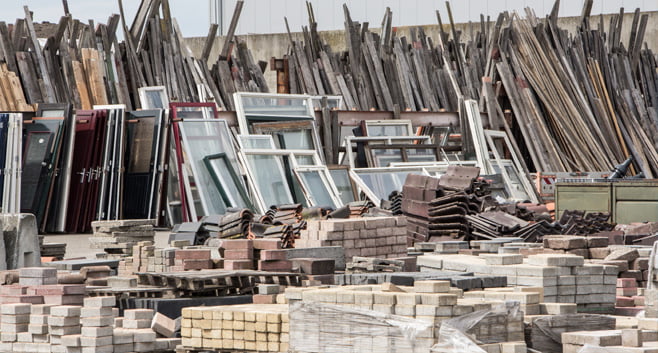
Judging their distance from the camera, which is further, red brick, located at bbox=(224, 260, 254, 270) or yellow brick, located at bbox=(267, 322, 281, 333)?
red brick, located at bbox=(224, 260, 254, 270)

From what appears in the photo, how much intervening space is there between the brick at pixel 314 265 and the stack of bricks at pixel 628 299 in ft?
10.1

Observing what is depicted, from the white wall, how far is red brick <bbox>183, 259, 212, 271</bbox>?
945 inches

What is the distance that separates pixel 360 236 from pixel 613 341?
19.0ft

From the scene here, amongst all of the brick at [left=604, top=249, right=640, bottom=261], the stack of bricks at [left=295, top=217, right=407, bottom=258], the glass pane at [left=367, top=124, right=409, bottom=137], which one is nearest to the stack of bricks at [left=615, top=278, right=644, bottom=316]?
the brick at [left=604, top=249, right=640, bottom=261]

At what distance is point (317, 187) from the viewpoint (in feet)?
69.6

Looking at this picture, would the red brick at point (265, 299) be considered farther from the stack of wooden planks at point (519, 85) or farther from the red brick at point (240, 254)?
the stack of wooden planks at point (519, 85)

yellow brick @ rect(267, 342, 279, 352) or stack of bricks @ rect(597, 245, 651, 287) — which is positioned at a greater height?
stack of bricks @ rect(597, 245, 651, 287)

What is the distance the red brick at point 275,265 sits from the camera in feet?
40.9

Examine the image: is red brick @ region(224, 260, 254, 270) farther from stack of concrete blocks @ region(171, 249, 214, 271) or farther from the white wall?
the white wall

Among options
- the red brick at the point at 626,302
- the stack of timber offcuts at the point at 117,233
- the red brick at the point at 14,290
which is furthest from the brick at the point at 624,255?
the stack of timber offcuts at the point at 117,233

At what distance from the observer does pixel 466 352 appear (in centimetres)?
828

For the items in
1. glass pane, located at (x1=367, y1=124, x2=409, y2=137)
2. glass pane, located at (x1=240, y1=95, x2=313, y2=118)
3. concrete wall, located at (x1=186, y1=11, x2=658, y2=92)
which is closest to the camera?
glass pane, located at (x1=240, y1=95, x2=313, y2=118)

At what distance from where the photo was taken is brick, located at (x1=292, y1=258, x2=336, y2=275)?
40.3 ft

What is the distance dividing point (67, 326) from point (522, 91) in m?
18.4
